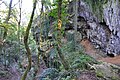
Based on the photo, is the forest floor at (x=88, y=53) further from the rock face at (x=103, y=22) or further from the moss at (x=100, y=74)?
the moss at (x=100, y=74)

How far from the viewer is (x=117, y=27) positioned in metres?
15.5

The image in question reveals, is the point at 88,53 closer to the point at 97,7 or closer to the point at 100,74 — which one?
the point at 97,7

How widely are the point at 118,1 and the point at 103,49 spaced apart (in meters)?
3.96

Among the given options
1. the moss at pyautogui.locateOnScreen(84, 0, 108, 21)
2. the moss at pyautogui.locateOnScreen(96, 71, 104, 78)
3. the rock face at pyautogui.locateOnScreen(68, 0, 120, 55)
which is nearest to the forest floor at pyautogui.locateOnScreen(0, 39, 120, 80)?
the rock face at pyautogui.locateOnScreen(68, 0, 120, 55)

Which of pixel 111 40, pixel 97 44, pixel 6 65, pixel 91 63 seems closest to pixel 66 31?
pixel 97 44

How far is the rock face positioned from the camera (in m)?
15.6

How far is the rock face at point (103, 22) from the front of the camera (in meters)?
15.6

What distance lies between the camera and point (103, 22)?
54.9ft

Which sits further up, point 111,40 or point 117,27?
point 117,27

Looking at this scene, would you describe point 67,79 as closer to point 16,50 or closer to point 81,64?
point 81,64

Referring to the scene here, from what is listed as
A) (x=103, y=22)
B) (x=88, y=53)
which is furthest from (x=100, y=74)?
(x=103, y=22)

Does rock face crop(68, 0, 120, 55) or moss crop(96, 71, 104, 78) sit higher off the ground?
rock face crop(68, 0, 120, 55)

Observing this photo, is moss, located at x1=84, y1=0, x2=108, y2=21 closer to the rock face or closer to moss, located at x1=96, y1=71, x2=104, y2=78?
the rock face

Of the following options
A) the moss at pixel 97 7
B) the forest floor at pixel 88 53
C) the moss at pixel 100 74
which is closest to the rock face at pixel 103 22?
the moss at pixel 97 7
